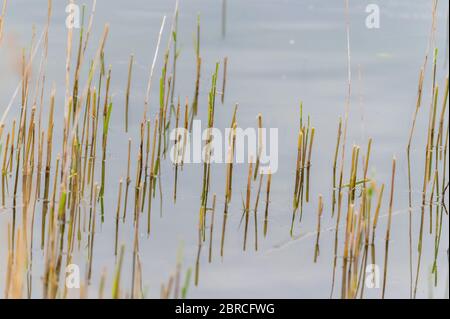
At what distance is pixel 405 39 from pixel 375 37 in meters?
0.26

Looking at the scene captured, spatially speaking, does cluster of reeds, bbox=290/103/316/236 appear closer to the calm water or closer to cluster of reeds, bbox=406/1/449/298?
the calm water

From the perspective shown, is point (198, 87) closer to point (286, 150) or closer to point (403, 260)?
point (286, 150)

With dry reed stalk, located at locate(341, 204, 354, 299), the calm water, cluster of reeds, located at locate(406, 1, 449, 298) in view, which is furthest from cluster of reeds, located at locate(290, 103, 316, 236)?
dry reed stalk, located at locate(341, 204, 354, 299)

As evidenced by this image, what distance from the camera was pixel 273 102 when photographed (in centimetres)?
645

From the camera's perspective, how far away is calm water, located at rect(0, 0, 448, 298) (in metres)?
3.97

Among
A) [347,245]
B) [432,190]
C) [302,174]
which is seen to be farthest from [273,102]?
[347,245]

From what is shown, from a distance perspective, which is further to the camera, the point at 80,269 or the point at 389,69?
the point at 389,69

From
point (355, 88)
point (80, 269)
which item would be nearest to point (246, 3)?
point (355, 88)

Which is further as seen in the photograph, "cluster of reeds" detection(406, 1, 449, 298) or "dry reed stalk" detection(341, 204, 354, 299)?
"cluster of reeds" detection(406, 1, 449, 298)

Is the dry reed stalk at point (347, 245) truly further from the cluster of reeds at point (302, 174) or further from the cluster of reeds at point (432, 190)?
the cluster of reeds at point (302, 174)

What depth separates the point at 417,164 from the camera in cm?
531

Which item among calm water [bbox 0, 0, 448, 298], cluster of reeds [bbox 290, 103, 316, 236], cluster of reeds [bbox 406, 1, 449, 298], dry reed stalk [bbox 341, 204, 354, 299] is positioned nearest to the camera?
dry reed stalk [bbox 341, 204, 354, 299]

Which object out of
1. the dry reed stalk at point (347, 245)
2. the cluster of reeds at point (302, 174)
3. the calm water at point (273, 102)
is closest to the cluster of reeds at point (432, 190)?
the calm water at point (273, 102)

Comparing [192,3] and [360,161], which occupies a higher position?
[192,3]
